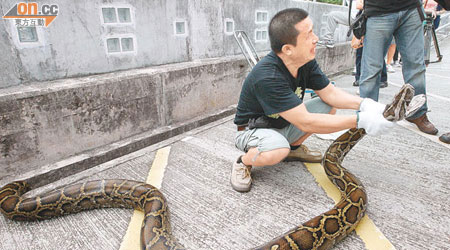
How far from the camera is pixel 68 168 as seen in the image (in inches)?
128

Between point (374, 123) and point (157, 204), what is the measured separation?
1.95m

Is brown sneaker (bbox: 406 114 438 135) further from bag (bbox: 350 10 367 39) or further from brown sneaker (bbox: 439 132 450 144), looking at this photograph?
bag (bbox: 350 10 367 39)

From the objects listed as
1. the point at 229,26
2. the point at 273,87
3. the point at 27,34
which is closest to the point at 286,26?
the point at 273,87

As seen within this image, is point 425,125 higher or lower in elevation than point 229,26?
lower

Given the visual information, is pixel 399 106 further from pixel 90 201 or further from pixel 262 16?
pixel 262 16

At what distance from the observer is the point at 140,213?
268 cm

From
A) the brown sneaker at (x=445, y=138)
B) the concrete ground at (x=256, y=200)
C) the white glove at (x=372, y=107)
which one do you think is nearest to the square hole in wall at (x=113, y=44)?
→ the concrete ground at (x=256, y=200)

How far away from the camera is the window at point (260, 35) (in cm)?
621

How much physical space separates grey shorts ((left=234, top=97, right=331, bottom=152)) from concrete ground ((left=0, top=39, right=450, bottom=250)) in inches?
18.4

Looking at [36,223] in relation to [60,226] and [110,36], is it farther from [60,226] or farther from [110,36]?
[110,36]

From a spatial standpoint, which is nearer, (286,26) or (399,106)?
(399,106)

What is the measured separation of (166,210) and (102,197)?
0.67 meters

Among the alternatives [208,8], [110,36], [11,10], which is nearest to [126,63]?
[110,36]

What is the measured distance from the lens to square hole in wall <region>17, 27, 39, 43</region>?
119 inches
